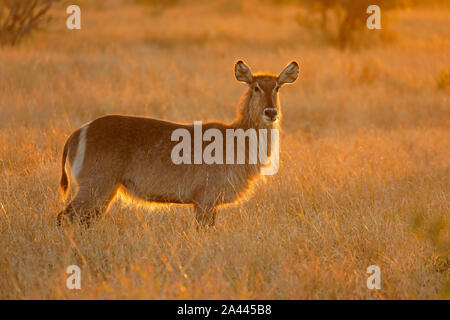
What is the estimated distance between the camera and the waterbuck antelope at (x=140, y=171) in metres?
4.45

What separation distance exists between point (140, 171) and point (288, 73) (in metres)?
1.66

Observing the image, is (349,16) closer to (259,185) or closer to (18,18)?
(18,18)

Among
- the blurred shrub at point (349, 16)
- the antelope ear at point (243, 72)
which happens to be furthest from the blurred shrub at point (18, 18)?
the antelope ear at point (243, 72)

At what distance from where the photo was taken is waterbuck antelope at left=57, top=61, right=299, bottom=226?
14.6ft

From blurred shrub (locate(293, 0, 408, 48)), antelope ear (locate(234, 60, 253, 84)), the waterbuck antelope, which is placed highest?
blurred shrub (locate(293, 0, 408, 48))

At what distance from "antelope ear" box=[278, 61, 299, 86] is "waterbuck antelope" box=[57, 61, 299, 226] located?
0.86ft

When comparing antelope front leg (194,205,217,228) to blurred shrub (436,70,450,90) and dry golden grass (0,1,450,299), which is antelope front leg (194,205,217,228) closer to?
dry golden grass (0,1,450,299)

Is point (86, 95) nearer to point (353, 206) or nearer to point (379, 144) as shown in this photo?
point (379, 144)

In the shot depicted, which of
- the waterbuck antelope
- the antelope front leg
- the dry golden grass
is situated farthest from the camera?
the antelope front leg

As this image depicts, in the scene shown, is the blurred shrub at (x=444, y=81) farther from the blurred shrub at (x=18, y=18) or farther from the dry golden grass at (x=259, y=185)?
the blurred shrub at (x=18, y=18)

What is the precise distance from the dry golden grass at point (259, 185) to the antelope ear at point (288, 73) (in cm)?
119

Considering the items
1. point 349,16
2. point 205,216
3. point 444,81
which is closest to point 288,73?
point 205,216

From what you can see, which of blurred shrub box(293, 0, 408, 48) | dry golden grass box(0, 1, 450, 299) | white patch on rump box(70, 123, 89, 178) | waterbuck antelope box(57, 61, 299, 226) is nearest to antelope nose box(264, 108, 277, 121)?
waterbuck antelope box(57, 61, 299, 226)
